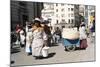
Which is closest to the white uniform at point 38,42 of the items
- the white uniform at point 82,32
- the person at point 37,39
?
the person at point 37,39

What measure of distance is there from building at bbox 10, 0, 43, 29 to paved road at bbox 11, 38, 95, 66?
0.90 ft

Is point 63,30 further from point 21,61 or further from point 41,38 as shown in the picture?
point 21,61

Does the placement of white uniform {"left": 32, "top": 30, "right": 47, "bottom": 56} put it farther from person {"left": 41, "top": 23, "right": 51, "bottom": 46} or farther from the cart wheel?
the cart wheel

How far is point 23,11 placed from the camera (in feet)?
6.29

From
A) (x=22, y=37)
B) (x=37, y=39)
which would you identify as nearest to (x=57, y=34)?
(x=37, y=39)

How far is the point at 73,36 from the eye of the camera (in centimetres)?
210

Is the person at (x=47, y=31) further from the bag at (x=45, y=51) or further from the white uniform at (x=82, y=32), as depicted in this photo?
the white uniform at (x=82, y=32)

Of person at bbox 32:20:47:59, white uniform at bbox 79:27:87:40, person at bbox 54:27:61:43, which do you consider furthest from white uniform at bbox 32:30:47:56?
white uniform at bbox 79:27:87:40

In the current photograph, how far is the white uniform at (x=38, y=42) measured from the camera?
196 centimetres

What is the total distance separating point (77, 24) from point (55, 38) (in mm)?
278

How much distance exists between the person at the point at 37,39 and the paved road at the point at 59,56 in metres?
0.06

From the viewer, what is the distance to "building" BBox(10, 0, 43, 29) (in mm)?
1879
